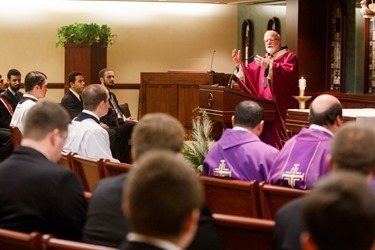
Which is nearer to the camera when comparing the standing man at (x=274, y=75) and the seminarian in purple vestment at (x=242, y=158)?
the seminarian in purple vestment at (x=242, y=158)

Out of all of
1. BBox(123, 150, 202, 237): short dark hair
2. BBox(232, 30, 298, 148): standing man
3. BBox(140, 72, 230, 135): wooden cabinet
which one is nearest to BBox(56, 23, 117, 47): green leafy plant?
BBox(140, 72, 230, 135): wooden cabinet

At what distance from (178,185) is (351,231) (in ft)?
1.57

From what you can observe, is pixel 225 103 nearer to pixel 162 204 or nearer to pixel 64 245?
pixel 64 245

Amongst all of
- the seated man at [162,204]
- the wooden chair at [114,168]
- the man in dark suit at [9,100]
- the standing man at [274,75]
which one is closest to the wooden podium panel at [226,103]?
the standing man at [274,75]

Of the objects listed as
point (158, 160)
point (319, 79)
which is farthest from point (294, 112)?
point (158, 160)

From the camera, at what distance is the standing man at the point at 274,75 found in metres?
10.1

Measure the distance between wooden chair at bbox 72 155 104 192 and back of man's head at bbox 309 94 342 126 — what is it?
1.40 metres

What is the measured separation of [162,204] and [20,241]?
46.7 inches

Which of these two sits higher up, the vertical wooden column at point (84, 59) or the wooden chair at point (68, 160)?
the vertical wooden column at point (84, 59)

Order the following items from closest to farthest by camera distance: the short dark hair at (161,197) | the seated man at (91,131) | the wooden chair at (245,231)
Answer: the short dark hair at (161,197)
the wooden chair at (245,231)
the seated man at (91,131)

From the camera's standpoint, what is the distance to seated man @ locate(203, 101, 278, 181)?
5.25 meters

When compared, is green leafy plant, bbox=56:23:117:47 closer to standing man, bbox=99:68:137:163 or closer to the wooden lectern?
standing man, bbox=99:68:137:163

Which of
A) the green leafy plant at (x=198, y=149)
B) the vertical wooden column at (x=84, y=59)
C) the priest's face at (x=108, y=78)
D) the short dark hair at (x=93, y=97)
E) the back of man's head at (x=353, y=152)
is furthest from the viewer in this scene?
the vertical wooden column at (x=84, y=59)

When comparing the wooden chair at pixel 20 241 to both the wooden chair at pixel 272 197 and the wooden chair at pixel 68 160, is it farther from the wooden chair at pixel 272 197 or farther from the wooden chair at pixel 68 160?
the wooden chair at pixel 68 160
